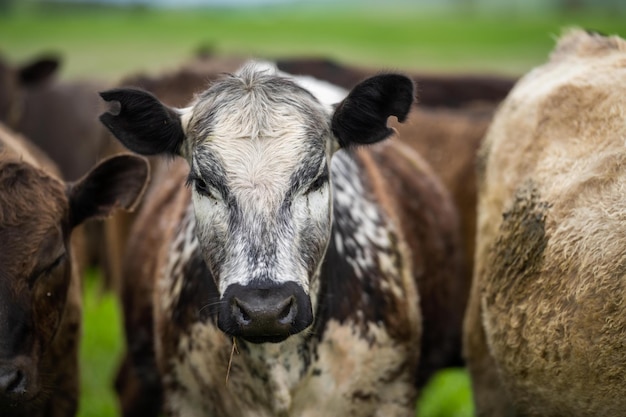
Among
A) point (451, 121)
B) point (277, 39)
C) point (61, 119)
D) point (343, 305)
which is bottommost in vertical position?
point (343, 305)

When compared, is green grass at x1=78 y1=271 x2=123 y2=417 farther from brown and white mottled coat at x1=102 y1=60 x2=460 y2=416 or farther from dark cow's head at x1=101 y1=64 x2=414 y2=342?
dark cow's head at x1=101 y1=64 x2=414 y2=342

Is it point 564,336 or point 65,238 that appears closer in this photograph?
point 564,336

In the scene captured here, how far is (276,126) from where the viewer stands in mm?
4836

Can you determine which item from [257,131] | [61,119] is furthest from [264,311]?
[61,119]

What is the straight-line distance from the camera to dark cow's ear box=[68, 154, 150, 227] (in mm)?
5680

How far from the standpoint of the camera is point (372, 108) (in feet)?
16.7

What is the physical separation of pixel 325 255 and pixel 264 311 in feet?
3.16

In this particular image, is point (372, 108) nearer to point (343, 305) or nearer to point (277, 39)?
point (343, 305)

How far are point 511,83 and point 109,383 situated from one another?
4.66 meters

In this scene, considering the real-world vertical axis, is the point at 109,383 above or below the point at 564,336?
below

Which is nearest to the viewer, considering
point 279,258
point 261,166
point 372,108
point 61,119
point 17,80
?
point 279,258

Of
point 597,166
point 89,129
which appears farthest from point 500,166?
point 89,129

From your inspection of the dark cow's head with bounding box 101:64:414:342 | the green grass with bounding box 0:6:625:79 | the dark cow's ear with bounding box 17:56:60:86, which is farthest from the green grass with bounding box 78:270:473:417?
the green grass with bounding box 0:6:625:79

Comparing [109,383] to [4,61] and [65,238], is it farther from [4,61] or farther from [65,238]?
[4,61]
